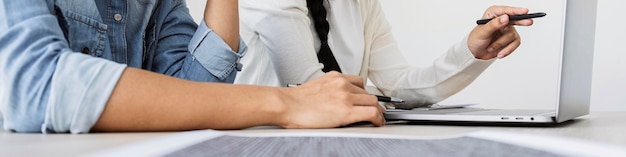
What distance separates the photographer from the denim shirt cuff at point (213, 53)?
90 centimetres

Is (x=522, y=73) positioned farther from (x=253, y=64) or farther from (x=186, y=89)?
Answer: (x=186, y=89)

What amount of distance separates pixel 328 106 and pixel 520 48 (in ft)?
6.89

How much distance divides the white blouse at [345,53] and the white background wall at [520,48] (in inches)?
40.8

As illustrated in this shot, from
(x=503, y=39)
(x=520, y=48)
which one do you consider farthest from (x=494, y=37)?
(x=520, y=48)

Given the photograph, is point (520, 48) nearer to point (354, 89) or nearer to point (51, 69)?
point (354, 89)

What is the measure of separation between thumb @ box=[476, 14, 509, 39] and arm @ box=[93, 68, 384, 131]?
17.9 inches

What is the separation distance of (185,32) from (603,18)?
6.75ft

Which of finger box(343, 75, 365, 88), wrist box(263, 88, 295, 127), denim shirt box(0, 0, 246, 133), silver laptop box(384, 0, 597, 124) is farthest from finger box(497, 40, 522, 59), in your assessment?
denim shirt box(0, 0, 246, 133)

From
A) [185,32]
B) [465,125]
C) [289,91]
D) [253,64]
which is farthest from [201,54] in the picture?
[253,64]

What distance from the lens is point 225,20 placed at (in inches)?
36.7

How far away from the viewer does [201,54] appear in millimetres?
913

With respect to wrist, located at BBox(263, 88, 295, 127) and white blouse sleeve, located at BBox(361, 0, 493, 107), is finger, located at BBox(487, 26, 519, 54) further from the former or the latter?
wrist, located at BBox(263, 88, 295, 127)

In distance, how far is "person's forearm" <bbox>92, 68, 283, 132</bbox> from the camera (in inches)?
24.1

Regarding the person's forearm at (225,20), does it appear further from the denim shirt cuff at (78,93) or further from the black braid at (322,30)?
the black braid at (322,30)
